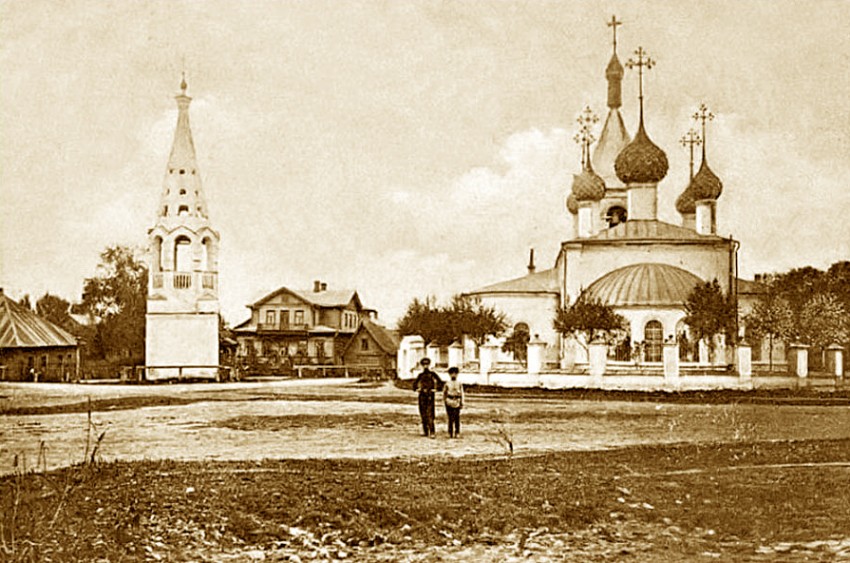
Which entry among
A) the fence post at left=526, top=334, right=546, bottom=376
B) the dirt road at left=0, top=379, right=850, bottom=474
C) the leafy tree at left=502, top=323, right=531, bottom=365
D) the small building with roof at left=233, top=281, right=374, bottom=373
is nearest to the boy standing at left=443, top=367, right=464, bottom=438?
the dirt road at left=0, top=379, right=850, bottom=474

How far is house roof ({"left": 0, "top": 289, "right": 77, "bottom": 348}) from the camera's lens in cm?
1694

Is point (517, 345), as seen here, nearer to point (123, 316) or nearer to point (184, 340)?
point (184, 340)

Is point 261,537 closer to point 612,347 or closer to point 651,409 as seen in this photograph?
point 651,409

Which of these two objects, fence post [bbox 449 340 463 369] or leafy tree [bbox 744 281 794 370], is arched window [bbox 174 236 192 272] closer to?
fence post [bbox 449 340 463 369]

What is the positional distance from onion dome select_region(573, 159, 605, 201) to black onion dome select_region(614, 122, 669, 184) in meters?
2.25

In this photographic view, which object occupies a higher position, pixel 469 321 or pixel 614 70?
pixel 614 70

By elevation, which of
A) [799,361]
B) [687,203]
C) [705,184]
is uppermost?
[705,184]

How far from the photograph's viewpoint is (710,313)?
85.5 feet

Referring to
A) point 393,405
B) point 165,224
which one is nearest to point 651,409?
point 393,405

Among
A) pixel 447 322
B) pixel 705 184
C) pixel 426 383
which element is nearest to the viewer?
pixel 426 383

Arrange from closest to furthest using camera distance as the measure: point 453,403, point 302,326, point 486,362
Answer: point 453,403 → point 486,362 → point 302,326

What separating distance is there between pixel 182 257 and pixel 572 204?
48.5ft

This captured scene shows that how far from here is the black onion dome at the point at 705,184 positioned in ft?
110

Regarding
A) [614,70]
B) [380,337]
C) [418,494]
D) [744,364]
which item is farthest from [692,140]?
[418,494]
